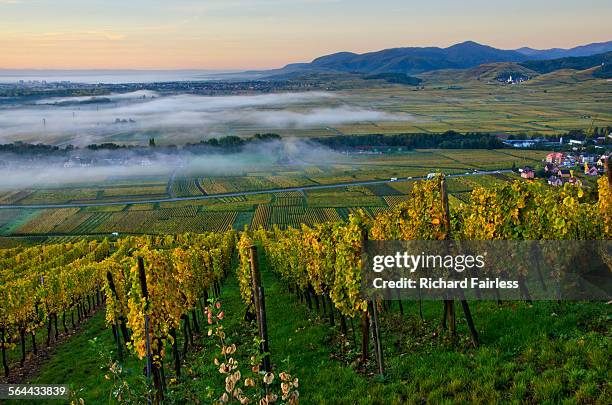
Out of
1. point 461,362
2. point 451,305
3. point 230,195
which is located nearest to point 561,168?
point 230,195

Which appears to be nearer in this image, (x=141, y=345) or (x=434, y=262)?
(x=434, y=262)

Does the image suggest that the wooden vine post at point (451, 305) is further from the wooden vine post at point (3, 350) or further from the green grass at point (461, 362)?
the wooden vine post at point (3, 350)

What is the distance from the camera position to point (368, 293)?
1310cm

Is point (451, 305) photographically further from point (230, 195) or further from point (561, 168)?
point (230, 195)

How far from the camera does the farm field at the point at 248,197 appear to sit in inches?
3880

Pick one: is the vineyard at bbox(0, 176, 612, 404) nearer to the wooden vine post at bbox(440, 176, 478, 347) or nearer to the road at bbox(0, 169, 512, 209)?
the wooden vine post at bbox(440, 176, 478, 347)

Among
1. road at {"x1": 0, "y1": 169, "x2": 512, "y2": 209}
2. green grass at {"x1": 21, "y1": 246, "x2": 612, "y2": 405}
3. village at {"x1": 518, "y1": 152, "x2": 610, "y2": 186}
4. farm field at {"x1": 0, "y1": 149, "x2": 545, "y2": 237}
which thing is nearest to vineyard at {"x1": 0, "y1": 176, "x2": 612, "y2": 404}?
green grass at {"x1": 21, "y1": 246, "x2": 612, "y2": 405}

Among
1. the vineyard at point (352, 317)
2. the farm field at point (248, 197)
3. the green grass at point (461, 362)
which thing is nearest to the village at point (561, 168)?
the farm field at point (248, 197)

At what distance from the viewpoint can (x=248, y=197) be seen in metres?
123

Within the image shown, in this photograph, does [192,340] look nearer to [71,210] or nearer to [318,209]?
[318,209]

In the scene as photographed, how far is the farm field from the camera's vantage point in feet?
323

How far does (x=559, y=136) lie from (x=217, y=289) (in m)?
180

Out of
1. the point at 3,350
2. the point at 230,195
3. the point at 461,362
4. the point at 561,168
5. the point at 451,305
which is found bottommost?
the point at 230,195

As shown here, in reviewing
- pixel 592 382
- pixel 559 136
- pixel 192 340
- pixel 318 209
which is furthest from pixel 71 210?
pixel 559 136
